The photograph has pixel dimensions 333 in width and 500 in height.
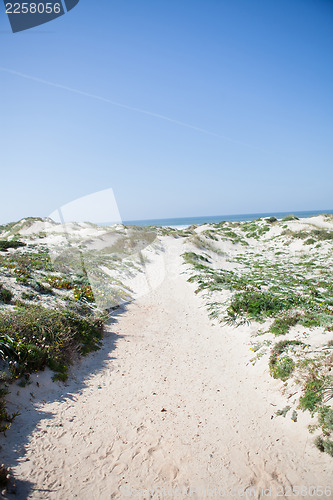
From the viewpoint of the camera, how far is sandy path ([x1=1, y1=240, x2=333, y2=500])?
13.3 feet

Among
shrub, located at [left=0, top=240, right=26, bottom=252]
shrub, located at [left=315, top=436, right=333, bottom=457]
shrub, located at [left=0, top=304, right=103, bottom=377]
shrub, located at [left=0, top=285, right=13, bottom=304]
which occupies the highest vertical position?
shrub, located at [left=0, top=240, right=26, bottom=252]

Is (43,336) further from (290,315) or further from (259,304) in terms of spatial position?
(290,315)

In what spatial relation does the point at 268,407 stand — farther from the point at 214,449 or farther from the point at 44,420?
the point at 44,420

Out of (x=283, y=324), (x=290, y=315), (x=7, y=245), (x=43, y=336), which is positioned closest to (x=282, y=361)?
(x=283, y=324)

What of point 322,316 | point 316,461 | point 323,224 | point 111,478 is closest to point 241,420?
point 316,461

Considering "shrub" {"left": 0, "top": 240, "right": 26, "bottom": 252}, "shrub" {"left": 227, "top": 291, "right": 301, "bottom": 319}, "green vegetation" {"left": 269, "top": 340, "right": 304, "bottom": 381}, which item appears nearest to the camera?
"green vegetation" {"left": 269, "top": 340, "right": 304, "bottom": 381}

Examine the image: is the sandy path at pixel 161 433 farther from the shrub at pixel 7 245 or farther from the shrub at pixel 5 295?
the shrub at pixel 7 245

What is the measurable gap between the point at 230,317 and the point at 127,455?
264 inches

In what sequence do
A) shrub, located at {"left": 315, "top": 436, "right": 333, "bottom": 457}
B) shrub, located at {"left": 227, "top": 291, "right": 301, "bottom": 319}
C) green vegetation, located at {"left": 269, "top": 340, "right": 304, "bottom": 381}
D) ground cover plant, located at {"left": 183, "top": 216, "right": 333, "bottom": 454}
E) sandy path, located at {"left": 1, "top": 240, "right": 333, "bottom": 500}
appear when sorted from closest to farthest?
sandy path, located at {"left": 1, "top": 240, "right": 333, "bottom": 500} < shrub, located at {"left": 315, "top": 436, "right": 333, "bottom": 457} < ground cover plant, located at {"left": 183, "top": 216, "right": 333, "bottom": 454} < green vegetation, located at {"left": 269, "top": 340, "right": 304, "bottom": 381} < shrub, located at {"left": 227, "top": 291, "right": 301, "bottom": 319}

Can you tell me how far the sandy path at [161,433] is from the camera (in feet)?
13.3


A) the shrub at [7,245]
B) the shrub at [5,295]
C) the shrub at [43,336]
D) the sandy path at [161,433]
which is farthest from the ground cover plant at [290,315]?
the shrub at [7,245]

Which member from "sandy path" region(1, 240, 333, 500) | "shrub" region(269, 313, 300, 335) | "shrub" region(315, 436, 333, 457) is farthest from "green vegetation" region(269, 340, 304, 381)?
"shrub" region(315, 436, 333, 457)

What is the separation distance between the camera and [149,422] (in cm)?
534

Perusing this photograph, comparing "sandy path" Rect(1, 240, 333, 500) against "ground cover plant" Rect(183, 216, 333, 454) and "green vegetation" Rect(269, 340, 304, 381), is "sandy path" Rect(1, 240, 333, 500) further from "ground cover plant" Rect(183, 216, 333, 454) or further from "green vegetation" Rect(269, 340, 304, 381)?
"ground cover plant" Rect(183, 216, 333, 454)
